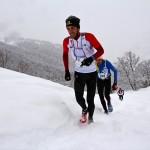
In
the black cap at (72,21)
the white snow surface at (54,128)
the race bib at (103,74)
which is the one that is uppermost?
the black cap at (72,21)

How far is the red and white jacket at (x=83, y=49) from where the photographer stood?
4.19 m

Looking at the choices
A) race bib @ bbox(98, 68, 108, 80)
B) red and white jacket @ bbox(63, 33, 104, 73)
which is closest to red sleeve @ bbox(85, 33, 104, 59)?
red and white jacket @ bbox(63, 33, 104, 73)

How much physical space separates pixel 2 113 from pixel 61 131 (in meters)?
1.08

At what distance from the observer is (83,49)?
4270 millimetres

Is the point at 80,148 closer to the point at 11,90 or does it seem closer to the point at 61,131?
the point at 61,131

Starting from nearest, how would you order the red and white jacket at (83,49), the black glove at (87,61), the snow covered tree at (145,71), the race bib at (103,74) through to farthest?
1. the red and white jacket at (83,49)
2. the black glove at (87,61)
3. the race bib at (103,74)
4. the snow covered tree at (145,71)

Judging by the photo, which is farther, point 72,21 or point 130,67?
point 130,67

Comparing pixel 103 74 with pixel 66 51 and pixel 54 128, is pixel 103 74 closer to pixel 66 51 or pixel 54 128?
pixel 66 51

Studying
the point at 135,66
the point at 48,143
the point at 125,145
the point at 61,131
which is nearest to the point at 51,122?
the point at 61,131

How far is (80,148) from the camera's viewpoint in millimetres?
2971

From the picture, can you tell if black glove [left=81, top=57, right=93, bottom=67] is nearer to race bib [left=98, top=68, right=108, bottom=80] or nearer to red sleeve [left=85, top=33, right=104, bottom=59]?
red sleeve [left=85, top=33, right=104, bottom=59]

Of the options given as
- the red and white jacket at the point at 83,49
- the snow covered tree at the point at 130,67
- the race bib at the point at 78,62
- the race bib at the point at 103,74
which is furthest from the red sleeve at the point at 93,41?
the snow covered tree at the point at 130,67

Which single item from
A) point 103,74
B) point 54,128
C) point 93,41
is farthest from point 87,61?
point 103,74

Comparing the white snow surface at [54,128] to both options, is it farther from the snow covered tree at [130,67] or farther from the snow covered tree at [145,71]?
the snow covered tree at [145,71]
